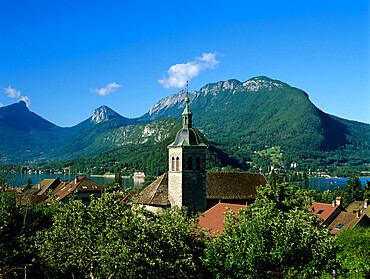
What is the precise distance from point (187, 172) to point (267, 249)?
1501cm

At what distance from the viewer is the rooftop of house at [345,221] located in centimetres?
4456

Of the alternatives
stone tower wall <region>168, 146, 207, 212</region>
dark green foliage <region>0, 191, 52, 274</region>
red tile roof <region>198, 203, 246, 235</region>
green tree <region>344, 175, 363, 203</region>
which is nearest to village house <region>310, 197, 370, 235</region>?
red tile roof <region>198, 203, 246, 235</region>

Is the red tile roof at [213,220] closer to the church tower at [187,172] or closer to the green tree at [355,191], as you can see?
the church tower at [187,172]

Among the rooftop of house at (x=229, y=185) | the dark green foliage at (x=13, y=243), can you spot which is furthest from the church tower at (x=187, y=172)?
the dark green foliage at (x=13, y=243)

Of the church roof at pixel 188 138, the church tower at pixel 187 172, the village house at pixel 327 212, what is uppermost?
the church roof at pixel 188 138

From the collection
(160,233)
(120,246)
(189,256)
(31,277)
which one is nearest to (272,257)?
(189,256)

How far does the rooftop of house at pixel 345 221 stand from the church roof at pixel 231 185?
34.3ft

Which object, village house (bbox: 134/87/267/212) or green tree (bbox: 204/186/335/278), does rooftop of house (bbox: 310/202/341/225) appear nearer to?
village house (bbox: 134/87/267/212)

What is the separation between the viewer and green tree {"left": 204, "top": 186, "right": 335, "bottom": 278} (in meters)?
17.6

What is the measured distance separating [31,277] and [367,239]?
26.7m

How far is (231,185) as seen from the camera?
1693 inches

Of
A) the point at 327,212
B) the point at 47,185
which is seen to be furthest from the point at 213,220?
the point at 47,185

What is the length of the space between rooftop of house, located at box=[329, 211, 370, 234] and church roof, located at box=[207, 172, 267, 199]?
10462 mm

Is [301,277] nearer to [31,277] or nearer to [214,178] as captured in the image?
[31,277]
